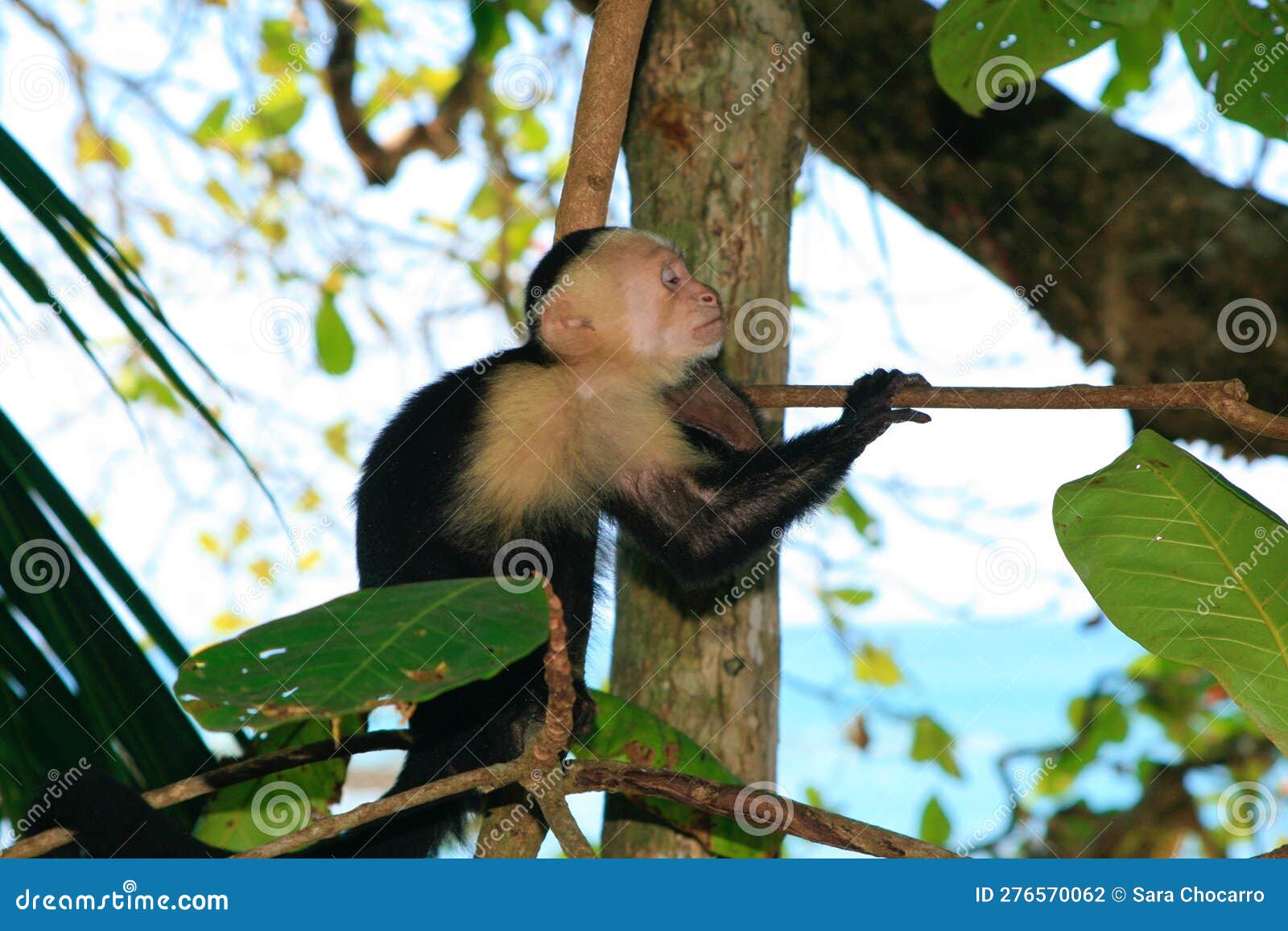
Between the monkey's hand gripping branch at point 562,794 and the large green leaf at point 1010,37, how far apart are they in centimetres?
173

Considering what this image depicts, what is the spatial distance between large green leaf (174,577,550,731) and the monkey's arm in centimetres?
160

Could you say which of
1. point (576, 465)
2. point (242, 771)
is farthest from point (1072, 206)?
point (242, 771)

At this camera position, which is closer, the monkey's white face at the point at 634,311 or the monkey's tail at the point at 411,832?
the monkey's tail at the point at 411,832

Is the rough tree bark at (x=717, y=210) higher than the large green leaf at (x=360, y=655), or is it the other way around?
the rough tree bark at (x=717, y=210)

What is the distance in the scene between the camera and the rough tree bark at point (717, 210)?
310 cm

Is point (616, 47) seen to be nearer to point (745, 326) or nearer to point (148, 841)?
point (745, 326)

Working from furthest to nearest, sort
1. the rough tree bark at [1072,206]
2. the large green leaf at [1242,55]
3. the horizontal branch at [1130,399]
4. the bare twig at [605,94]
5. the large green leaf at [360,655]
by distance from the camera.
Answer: the rough tree bark at [1072,206], the bare twig at [605,94], the large green leaf at [1242,55], the horizontal branch at [1130,399], the large green leaf at [360,655]

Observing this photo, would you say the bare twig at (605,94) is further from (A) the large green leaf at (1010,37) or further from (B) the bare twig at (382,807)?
(B) the bare twig at (382,807)

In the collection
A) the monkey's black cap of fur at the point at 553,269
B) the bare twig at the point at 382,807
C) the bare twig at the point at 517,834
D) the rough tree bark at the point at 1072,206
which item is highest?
the rough tree bark at the point at 1072,206

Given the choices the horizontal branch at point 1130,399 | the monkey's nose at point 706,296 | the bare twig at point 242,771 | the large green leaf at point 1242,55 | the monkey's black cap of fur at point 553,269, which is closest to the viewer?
the bare twig at point 242,771

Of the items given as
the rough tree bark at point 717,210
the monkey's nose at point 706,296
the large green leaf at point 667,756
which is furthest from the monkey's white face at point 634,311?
the large green leaf at point 667,756

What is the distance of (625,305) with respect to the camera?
330cm

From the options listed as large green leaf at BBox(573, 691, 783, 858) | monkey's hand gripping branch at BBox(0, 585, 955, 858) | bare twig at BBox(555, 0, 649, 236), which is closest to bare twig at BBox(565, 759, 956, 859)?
monkey's hand gripping branch at BBox(0, 585, 955, 858)

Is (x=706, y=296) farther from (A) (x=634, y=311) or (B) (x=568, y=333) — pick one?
(B) (x=568, y=333)
